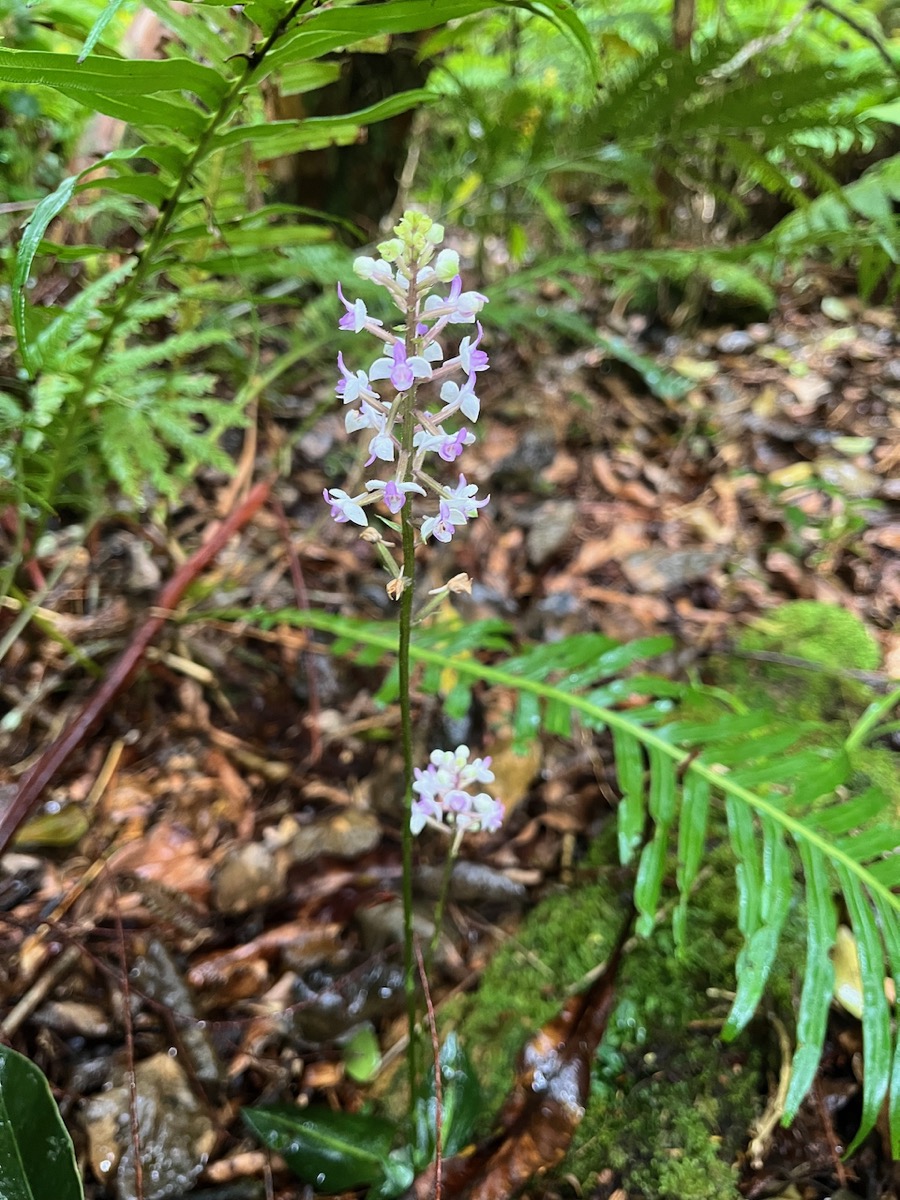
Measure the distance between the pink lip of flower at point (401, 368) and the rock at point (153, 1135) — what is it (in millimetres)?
1404

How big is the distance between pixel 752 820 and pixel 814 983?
0.32 m

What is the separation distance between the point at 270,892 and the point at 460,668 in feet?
2.46

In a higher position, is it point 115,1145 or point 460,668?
point 460,668

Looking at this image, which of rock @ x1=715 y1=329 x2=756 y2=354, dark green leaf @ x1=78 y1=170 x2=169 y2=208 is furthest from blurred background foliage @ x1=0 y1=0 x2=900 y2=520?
rock @ x1=715 y1=329 x2=756 y2=354

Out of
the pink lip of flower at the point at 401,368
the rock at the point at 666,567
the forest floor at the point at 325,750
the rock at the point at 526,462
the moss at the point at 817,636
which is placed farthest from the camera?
the rock at the point at 526,462

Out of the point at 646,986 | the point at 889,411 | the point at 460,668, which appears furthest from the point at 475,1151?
the point at 889,411

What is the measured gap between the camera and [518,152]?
314 centimetres

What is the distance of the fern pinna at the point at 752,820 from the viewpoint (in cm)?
116

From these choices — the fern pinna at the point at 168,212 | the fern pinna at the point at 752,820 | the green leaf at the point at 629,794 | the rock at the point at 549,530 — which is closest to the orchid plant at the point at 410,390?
the fern pinna at the point at 168,212

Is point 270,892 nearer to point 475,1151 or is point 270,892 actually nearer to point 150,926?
point 150,926

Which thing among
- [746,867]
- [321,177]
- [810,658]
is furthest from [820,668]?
[321,177]

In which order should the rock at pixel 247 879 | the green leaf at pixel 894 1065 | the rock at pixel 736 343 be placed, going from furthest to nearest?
the rock at pixel 736 343, the rock at pixel 247 879, the green leaf at pixel 894 1065

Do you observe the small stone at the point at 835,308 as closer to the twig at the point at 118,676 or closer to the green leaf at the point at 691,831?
the twig at the point at 118,676

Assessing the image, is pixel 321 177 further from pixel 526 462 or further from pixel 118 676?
pixel 118 676
